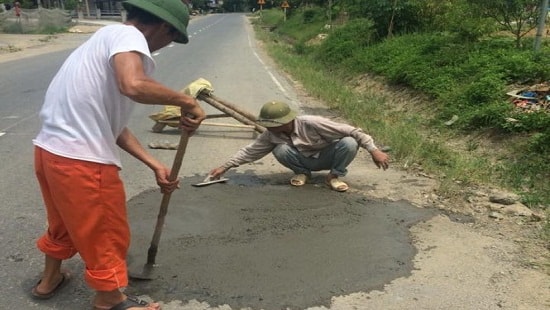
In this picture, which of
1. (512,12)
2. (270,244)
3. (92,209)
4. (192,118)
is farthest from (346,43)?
(92,209)

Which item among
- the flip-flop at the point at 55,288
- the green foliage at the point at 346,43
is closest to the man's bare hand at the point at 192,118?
the flip-flop at the point at 55,288

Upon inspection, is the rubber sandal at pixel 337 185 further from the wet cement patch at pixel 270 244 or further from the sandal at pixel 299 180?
the sandal at pixel 299 180

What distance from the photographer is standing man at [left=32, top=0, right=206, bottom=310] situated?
7.48ft

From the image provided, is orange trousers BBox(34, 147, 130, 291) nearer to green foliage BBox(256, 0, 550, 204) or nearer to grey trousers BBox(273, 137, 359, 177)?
grey trousers BBox(273, 137, 359, 177)

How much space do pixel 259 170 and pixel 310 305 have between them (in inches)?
106

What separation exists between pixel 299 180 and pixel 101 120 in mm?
2655

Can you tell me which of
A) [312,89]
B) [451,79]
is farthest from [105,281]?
[312,89]

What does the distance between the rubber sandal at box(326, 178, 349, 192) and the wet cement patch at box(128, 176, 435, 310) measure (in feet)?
0.31

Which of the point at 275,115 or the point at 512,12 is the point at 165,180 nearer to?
the point at 275,115

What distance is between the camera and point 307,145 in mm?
4680

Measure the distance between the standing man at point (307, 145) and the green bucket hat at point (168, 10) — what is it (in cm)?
199

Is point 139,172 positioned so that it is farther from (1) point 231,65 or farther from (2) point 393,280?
(1) point 231,65

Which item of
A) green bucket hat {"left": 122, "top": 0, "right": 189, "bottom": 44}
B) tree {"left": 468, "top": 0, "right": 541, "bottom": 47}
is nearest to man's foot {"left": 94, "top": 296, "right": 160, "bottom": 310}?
green bucket hat {"left": 122, "top": 0, "right": 189, "bottom": 44}

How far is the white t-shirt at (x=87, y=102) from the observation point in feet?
7.64
